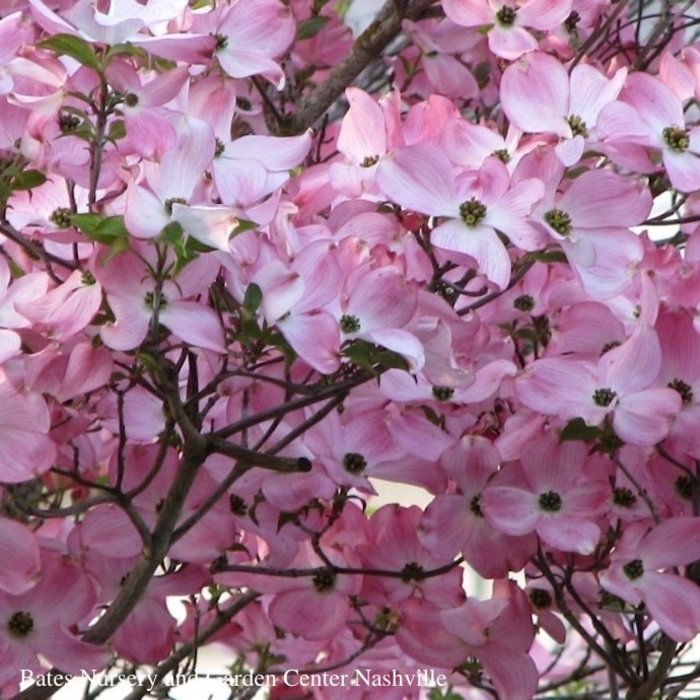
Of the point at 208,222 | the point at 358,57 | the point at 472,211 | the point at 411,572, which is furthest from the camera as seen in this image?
the point at 358,57

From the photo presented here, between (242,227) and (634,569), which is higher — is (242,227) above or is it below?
above

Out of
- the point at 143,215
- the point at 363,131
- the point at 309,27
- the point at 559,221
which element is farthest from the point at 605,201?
the point at 309,27

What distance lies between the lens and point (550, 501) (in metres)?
0.69

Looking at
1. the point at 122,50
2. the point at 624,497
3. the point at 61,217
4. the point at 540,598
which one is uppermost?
the point at 122,50

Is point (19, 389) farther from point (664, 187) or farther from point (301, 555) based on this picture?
point (664, 187)

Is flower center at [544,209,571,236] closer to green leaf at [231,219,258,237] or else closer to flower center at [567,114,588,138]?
flower center at [567,114,588,138]

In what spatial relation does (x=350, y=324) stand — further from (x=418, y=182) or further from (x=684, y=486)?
(x=684, y=486)

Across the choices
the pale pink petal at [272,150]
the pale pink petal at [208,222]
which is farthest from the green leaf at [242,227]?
the pale pink petal at [272,150]

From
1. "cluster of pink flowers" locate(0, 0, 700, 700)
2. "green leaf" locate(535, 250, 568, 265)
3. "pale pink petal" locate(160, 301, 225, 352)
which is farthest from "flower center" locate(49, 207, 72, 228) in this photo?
"green leaf" locate(535, 250, 568, 265)

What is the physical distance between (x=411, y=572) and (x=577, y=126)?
0.26 m

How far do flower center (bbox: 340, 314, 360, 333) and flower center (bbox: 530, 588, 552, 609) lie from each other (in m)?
0.28

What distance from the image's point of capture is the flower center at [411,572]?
742 mm

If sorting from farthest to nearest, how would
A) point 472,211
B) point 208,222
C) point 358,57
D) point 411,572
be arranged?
1. point 358,57
2. point 411,572
3. point 472,211
4. point 208,222

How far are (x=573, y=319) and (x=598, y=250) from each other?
3.0 inches
